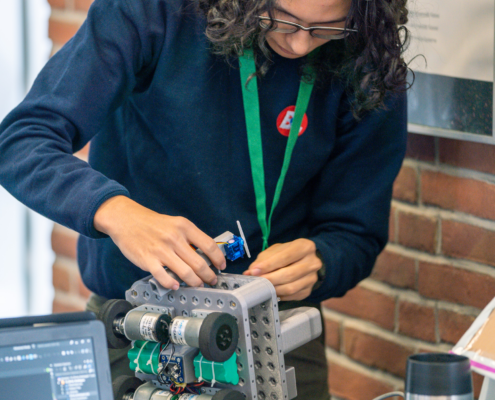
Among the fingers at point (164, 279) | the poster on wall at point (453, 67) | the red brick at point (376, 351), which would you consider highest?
the poster on wall at point (453, 67)

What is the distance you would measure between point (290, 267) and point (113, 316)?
316 mm

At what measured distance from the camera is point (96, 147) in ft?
4.06

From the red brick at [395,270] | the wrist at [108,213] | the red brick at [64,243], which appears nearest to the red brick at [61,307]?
the red brick at [64,243]

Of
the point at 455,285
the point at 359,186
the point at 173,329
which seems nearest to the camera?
the point at 173,329

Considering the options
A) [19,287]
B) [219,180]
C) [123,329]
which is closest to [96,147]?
[219,180]

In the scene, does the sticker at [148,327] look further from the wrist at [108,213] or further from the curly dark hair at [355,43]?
the curly dark hair at [355,43]

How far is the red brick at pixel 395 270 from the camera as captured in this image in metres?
1.48

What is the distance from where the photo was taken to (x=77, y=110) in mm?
1021

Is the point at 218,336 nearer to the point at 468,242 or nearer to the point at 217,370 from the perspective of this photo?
the point at 217,370

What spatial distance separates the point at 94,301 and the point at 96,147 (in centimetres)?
31

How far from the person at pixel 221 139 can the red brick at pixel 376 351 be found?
280 millimetres

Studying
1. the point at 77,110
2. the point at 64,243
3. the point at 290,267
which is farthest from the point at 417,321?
the point at 64,243

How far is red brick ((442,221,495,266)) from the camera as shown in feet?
4.31

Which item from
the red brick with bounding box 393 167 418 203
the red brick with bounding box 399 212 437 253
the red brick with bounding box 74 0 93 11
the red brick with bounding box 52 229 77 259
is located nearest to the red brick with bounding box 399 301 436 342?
the red brick with bounding box 399 212 437 253
